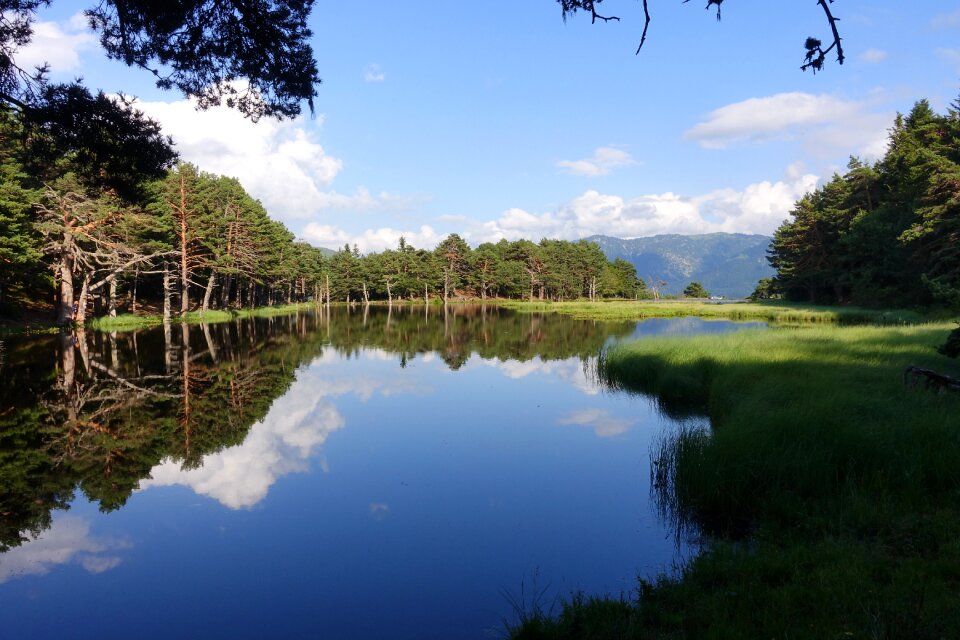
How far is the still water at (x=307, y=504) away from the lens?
6.05m

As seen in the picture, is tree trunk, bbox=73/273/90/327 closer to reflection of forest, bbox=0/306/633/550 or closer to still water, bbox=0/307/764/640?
reflection of forest, bbox=0/306/633/550

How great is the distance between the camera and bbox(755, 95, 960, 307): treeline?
3400 centimetres

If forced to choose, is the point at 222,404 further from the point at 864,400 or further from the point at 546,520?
the point at 864,400

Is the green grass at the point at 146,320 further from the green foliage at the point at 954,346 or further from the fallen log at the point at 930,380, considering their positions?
the green foliage at the point at 954,346

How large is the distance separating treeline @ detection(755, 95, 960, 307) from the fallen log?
2442 mm

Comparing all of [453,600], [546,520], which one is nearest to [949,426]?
[546,520]

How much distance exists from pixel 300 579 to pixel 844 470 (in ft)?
26.7

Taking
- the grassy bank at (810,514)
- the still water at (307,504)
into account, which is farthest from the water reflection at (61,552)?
the grassy bank at (810,514)

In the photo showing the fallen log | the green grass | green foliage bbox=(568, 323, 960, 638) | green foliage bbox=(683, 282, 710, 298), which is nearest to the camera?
green foliage bbox=(568, 323, 960, 638)

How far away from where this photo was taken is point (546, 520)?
842cm

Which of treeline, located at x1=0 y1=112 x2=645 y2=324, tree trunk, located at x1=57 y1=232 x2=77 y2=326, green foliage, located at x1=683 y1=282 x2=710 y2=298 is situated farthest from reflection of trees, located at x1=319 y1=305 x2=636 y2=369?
green foliage, located at x1=683 y1=282 x2=710 y2=298

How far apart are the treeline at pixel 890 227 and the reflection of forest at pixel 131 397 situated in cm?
1880

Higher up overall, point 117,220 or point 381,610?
point 117,220

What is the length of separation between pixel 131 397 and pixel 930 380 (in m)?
21.7
